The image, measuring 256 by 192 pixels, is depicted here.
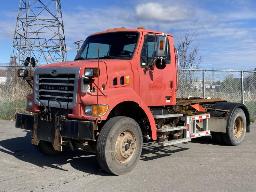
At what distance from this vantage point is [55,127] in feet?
26.6

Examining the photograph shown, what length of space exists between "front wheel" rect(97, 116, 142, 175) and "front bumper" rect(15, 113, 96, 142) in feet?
0.91

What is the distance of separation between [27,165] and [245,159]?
14.6ft

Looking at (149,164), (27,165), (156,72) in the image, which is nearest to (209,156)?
(149,164)

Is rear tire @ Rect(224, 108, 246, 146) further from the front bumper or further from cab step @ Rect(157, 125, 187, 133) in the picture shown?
the front bumper

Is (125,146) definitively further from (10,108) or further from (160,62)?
(10,108)

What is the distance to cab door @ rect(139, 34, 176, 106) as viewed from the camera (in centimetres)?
884

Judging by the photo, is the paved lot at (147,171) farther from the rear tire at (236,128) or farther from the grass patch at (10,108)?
the grass patch at (10,108)

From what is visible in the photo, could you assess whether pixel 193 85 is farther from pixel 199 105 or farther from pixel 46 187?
pixel 46 187

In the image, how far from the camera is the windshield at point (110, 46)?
8.93 m

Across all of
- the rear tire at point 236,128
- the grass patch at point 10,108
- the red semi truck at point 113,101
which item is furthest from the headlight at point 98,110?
the grass patch at point 10,108

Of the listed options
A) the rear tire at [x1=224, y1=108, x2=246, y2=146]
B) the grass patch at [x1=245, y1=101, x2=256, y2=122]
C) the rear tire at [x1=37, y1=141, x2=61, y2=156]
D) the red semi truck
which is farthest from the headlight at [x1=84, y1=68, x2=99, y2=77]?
the grass patch at [x1=245, y1=101, x2=256, y2=122]

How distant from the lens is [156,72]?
9109 mm

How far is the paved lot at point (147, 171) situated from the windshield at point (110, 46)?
2170 mm

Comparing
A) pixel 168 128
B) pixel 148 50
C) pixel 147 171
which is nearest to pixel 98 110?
pixel 147 171
